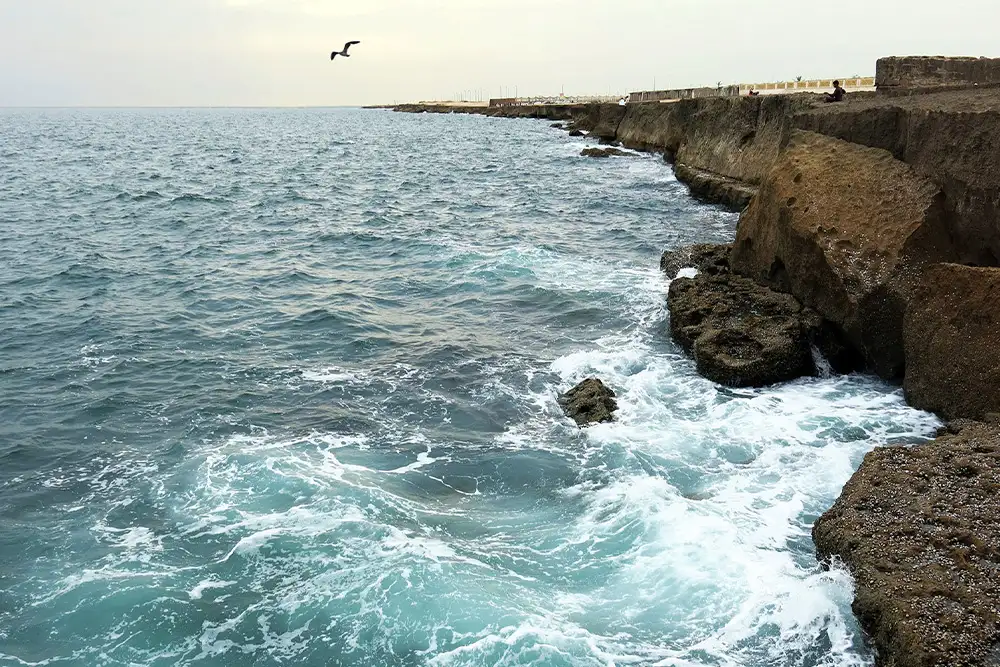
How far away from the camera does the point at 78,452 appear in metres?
9.70

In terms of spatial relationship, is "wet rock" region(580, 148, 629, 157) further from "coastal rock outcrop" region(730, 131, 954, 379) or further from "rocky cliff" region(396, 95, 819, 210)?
"coastal rock outcrop" region(730, 131, 954, 379)

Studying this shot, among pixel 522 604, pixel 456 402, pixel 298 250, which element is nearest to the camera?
pixel 522 604

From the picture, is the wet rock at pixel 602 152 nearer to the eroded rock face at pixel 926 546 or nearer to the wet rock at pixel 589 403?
the wet rock at pixel 589 403

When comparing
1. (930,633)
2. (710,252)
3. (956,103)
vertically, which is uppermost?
(956,103)

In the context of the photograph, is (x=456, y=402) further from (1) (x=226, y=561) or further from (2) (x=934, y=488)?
(2) (x=934, y=488)

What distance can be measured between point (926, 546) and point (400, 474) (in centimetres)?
564

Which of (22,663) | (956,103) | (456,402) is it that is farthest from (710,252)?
(22,663)

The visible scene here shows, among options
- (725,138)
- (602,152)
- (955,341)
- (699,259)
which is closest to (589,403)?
(955,341)

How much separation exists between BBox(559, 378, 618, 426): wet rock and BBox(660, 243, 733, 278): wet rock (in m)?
5.56

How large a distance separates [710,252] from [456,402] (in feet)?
26.4

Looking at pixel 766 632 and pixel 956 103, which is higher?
pixel 956 103

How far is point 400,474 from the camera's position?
355 inches

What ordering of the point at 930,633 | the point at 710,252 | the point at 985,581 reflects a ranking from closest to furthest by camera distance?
the point at 930,633 < the point at 985,581 < the point at 710,252

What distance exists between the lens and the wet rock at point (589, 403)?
403 inches
